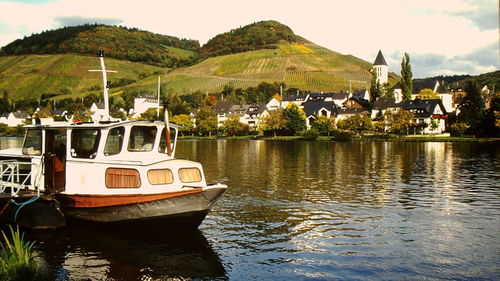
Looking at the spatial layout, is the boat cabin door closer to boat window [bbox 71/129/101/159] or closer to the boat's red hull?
boat window [bbox 71/129/101/159]

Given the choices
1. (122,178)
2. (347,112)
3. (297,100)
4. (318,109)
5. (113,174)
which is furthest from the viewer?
(297,100)

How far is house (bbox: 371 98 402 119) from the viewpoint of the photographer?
481ft

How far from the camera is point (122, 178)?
22.0m

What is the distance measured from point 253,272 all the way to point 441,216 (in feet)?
46.4

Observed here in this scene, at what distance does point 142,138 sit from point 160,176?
3.05m

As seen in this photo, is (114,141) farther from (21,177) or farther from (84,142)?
(21,177)

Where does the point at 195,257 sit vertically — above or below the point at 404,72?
below

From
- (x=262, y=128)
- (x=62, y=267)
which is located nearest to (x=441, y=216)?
(x=62, y=267)

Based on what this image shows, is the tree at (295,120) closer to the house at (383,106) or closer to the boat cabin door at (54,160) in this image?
the house at (383,106)

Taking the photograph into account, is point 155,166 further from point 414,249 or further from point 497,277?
point 497,277

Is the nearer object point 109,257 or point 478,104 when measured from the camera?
point 109,257

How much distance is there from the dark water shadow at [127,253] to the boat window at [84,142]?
11.7 feet

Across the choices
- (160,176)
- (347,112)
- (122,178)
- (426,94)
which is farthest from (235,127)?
(160,176)

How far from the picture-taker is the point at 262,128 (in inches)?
5896
